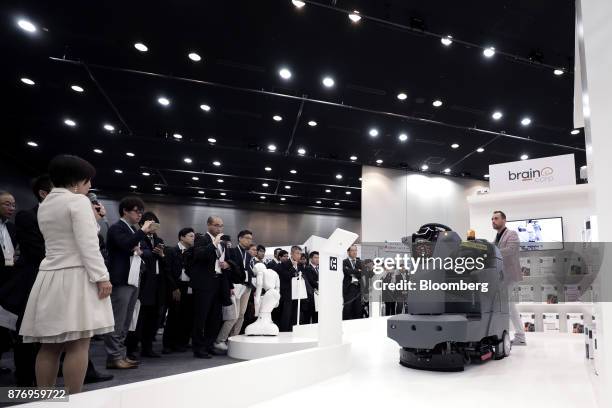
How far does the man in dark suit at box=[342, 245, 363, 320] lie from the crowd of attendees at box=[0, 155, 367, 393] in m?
0.78

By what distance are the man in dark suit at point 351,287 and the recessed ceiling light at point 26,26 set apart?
255 inches

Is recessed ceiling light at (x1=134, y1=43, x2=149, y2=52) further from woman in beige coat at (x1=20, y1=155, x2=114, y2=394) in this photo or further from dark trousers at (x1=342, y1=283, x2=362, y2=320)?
dark trousers at (x1=342, y1=283, x2=362, y2=320)

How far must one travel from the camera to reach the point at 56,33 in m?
5.95

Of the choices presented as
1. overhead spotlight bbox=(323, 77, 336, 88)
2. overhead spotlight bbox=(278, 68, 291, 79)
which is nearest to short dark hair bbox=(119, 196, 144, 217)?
overhead spotlight bbox=(278, 68, 291, 79)

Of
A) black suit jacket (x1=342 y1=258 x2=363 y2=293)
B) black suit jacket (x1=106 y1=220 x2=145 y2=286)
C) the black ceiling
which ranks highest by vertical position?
the black ceiling

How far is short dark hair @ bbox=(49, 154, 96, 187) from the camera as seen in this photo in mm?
2064

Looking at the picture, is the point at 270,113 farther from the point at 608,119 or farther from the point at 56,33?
the point at 608,119

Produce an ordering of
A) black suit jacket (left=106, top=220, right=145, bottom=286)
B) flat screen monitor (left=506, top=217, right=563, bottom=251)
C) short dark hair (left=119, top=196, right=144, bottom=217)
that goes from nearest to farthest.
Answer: black suit jacket (left=106, top=220, right=145, bottom=286) → short dark hair (left=119, top=196, right=144, bottom=217) → flat screen monitor (left=506, top=217, right=563, bottom=251)

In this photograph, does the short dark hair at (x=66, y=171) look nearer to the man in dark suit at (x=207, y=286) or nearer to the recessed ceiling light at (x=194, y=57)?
the man in dark suit at (x=207, y=286)

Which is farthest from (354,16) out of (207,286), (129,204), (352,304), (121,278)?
(352,304)

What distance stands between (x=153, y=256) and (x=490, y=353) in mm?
3706

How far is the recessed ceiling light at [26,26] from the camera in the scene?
571 centimetres

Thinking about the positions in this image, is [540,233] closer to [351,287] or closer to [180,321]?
[351,287]

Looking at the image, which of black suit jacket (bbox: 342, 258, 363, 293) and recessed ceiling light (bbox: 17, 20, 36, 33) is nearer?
recessed ceiling light (bbox: 17, 20, 36, 33)
